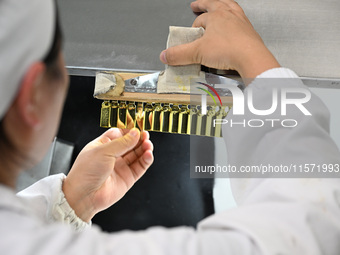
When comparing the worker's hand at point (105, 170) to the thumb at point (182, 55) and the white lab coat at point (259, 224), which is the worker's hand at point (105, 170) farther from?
the white lab coat at point (259, 224)

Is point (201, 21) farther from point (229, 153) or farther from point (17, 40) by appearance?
point (17, 40)

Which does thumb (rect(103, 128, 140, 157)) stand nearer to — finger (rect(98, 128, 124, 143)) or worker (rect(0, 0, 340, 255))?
finger (rect(98, 128, 124, 143))

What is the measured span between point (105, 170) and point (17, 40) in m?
0.48

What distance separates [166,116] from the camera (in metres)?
0.77

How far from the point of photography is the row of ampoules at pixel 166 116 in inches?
30.2

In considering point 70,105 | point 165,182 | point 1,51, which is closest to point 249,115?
point 1,51

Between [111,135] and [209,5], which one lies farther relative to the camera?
[111,135]

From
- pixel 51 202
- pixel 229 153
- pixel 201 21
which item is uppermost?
pixel 201 21

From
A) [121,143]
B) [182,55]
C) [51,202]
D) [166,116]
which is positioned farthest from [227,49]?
[51,202]

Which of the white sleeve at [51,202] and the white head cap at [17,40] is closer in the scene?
the white head cap at [17,40]

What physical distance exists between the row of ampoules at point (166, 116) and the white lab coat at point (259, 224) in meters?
0.17

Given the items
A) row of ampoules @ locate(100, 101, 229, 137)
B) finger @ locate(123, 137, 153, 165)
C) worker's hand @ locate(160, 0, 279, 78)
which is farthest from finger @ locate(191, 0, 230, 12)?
finger @ locate(123, 137, 153, 165)

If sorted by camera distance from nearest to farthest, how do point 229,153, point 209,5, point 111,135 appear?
point 229,153 < point 209,5 < point 111,135

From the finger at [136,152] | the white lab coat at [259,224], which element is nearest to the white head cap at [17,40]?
the white lab coat at [259,224]
